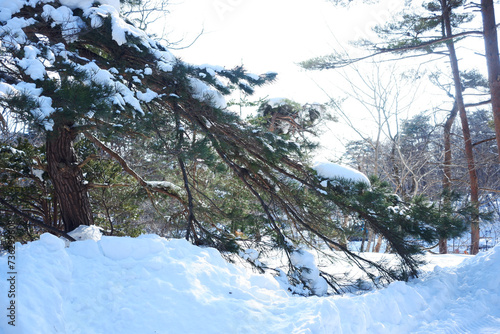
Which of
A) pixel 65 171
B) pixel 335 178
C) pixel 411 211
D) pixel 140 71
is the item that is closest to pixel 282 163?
pixel 335 178

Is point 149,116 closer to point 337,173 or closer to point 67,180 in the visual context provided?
point 67,180

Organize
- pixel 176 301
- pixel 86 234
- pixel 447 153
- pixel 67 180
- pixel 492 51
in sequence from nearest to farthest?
pixel 176 301, pixel 86 234, pixel 67 180, pixel 492 51, pixel 447 153

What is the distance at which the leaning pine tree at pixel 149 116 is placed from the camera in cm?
301

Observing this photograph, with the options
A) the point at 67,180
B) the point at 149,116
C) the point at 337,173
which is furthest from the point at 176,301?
the point at 67,180

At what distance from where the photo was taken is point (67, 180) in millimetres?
4762

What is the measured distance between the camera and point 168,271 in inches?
115

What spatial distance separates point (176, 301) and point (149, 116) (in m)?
2.23

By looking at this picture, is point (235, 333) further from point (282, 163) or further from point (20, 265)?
point (282, 163)

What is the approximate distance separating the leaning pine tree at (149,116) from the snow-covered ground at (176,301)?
3.06ft

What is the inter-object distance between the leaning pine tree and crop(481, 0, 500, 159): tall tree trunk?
14.6ft

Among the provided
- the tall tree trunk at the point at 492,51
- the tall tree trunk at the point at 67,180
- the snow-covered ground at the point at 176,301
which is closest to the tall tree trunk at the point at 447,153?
the tall tree trunk at the point at 492,51

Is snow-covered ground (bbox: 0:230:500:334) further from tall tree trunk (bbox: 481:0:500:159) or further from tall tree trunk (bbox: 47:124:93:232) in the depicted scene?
tall tree trunk (bbox: 481:0:500:159)

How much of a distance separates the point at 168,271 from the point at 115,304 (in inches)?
22.5

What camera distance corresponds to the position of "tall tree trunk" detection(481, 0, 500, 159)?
7199 mm
